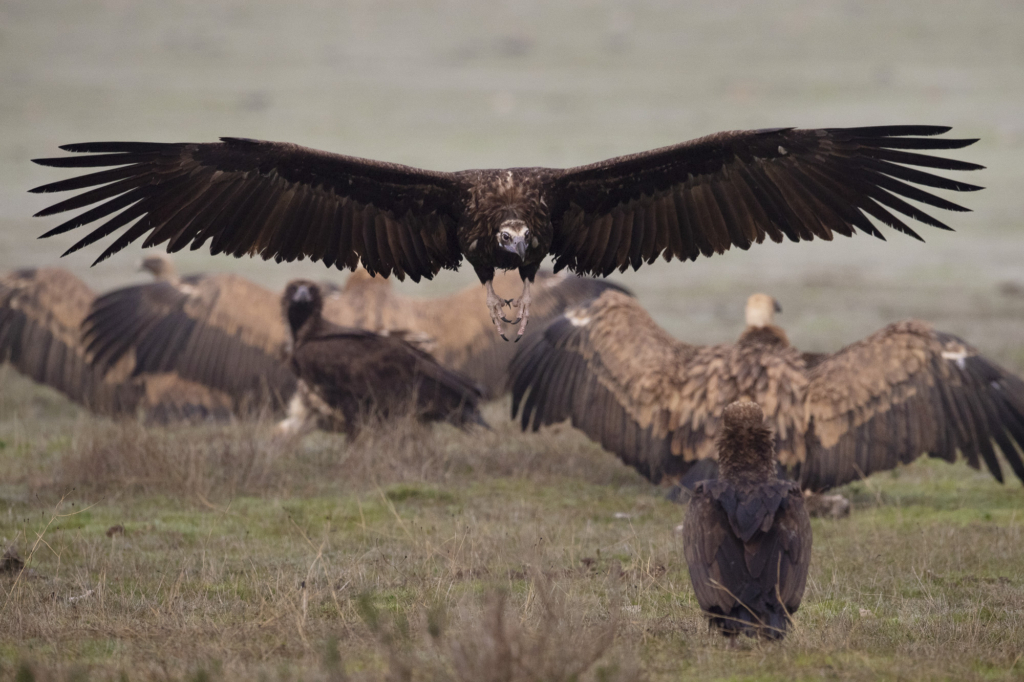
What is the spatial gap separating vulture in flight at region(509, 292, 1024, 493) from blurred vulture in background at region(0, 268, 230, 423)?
4949 millimetres

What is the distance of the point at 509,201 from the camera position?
6.88 meters

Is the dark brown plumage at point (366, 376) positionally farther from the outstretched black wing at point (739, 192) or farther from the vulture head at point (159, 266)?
the vulture head at point (159, 266)

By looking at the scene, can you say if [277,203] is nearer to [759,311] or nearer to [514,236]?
[514,236]

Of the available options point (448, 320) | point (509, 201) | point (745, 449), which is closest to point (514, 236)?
point (509, 201)

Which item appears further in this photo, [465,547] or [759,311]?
[759,311]

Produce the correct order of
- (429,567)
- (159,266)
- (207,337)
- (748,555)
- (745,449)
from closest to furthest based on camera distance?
(748,555), (745,449), (429,567), (207,337), (159,266)

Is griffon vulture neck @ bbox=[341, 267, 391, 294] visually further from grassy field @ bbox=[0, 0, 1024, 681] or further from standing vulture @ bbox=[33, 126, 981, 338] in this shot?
standing vulture @ bbox=[33, 126, 981, 338]

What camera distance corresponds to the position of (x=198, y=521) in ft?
27.0

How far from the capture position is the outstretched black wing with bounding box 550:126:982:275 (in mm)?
6527

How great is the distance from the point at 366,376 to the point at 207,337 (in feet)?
9.00

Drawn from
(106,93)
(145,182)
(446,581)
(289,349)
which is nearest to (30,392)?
(289,349)

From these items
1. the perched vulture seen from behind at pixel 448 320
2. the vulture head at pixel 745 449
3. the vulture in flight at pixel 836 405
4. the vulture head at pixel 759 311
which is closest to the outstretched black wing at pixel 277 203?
the vulture head at pixel 745 449

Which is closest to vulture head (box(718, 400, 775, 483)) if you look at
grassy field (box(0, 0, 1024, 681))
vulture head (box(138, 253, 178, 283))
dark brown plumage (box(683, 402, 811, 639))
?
dark brown plumage (box(683, 402, 811, 639))

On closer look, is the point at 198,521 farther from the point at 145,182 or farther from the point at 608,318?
the point at 608,318
